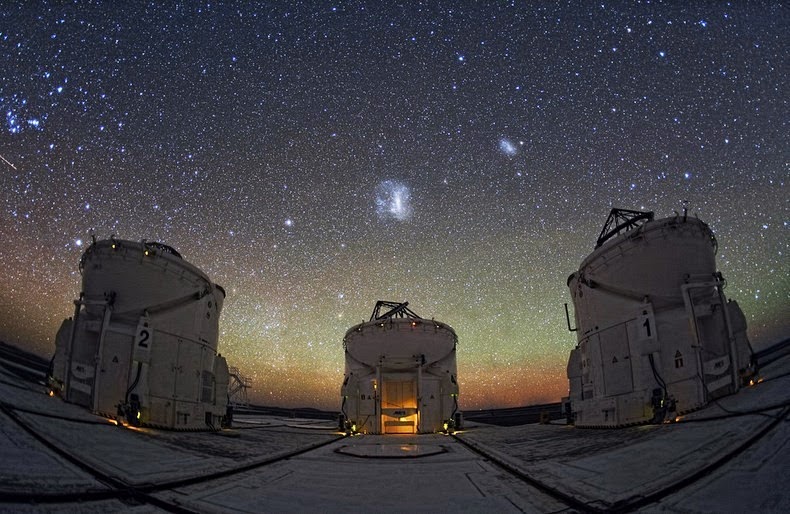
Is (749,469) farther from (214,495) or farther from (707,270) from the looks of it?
(707,270)

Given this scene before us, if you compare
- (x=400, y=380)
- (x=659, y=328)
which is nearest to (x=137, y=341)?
(x=400, y=380)

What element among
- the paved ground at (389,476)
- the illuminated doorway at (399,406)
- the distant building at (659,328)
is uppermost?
the distant building at (659,328)

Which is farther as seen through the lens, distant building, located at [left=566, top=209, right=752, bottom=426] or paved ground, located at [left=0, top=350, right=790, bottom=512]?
distant building, located at [left=566, top=209, right=752, bottom=426]

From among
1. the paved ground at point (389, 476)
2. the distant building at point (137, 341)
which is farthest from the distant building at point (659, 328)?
the distant building at point (137, 341)

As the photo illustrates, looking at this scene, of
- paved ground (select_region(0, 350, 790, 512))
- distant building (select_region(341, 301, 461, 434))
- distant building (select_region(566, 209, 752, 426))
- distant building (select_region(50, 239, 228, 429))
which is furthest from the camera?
distant building (select_region(341, 301, 461, 434))

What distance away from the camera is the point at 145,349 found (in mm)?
13852

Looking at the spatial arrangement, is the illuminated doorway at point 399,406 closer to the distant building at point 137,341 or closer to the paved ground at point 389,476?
the distant building at point 137,341

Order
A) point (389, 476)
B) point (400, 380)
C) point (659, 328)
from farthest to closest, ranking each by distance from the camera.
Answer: point (400, 380) → point (659, 328) → point (389, 476)

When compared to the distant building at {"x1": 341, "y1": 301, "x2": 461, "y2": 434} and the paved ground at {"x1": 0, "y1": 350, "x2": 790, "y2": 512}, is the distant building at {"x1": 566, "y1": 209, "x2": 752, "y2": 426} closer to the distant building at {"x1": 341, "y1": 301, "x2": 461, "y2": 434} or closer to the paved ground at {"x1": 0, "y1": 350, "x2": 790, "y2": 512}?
the paved ground at {"x1": 0, "y1": 350, "x2": 790, "y2": 512}

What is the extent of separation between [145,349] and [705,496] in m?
16.1

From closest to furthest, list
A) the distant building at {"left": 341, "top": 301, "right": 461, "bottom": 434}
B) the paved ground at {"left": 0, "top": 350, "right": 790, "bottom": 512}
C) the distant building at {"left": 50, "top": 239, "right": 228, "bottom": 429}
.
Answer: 1. the paved ground at {"left": 0, "top": 350, "right": 790, "bottom": 512}
2. the distant building at {"left": 50, "top": 239, "right": 228, "bottom": 429}
3. the distant building at {"left": 341, "top": 301, "right": 461, "bottom": 434}

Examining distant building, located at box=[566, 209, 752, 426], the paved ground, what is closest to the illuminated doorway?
distant building, located at box=[566, 209, 752, 426]

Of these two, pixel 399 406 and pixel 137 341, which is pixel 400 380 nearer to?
pixel 399 406

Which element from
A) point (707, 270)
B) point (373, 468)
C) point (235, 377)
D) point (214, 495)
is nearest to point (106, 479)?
point (214, 495)
